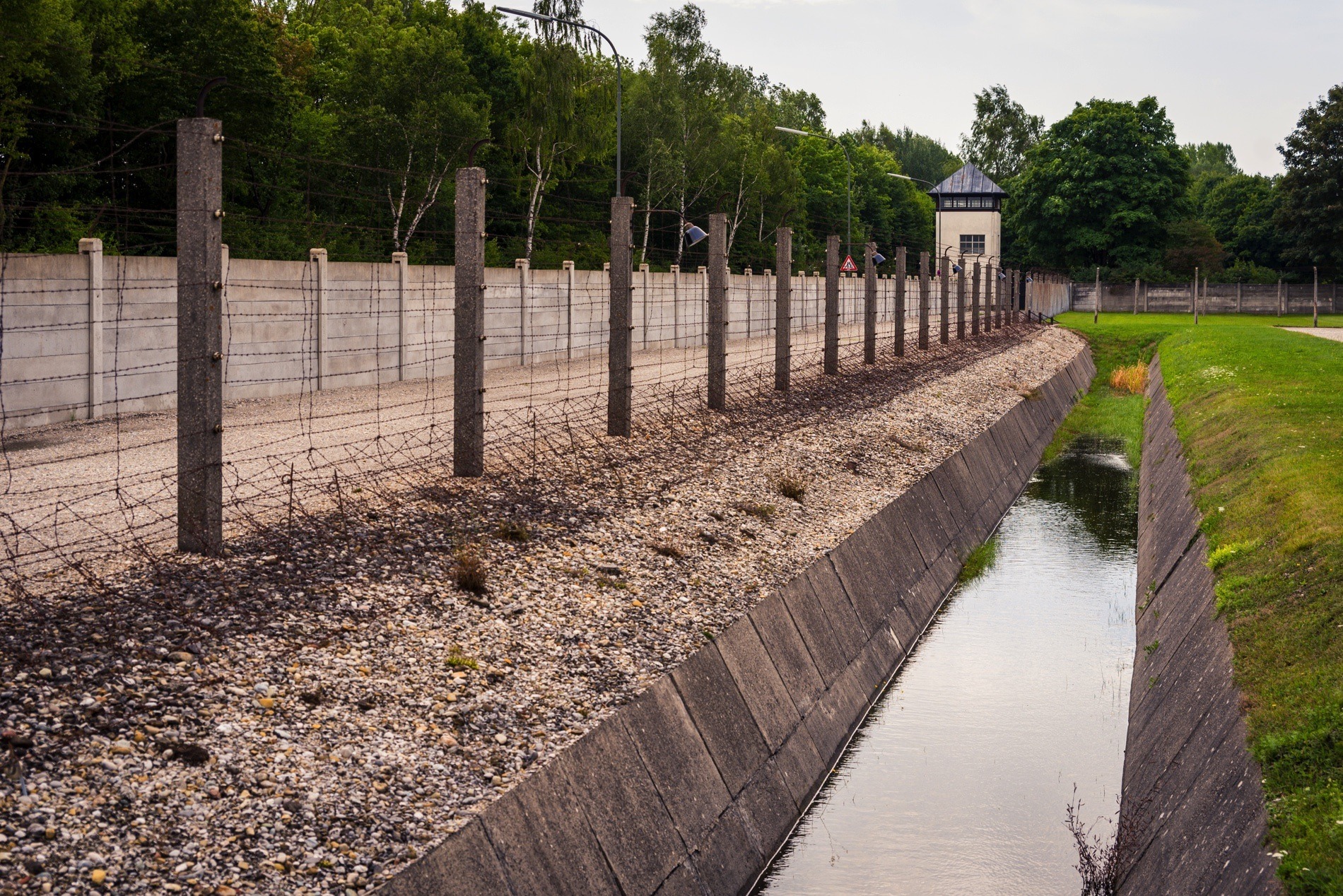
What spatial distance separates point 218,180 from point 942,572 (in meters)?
11.3

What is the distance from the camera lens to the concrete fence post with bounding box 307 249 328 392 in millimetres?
22844

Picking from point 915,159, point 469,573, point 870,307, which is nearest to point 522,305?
point 870,307

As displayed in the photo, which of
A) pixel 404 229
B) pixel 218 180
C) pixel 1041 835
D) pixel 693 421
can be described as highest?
pixel 404 229

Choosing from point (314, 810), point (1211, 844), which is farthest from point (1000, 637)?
point (314, 810)

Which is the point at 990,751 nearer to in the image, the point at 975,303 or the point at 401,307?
the point at 401,307

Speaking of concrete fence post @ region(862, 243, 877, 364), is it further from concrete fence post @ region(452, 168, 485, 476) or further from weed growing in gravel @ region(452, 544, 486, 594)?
weed growing in gravel @ region(452, 544, 486, 594)

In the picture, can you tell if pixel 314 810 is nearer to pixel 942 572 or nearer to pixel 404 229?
pixel 942 572

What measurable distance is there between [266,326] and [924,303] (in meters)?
20.8

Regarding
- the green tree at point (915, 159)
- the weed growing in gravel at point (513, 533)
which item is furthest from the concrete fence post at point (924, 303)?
the green tree at point (915, 159)

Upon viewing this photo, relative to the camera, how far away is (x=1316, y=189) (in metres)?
96.3

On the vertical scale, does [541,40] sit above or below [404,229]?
above

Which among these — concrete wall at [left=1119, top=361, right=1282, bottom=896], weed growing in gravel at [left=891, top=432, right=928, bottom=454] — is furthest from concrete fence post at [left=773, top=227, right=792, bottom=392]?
concrete wall at [left=1119, top=361, right=1282, bottom=896]

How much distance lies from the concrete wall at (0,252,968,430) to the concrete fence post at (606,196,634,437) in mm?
3306

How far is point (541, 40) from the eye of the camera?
A: 209ft
